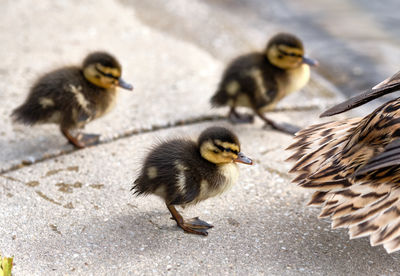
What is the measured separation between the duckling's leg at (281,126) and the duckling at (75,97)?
3.00 ft

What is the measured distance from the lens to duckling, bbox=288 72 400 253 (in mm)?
2252

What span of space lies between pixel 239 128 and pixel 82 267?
172 centimetres

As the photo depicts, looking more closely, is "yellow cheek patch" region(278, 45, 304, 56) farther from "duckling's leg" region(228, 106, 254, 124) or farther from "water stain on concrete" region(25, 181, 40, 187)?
"water stain on concrete" region(25, 181, 40, 187)

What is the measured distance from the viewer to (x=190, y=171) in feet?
8.77

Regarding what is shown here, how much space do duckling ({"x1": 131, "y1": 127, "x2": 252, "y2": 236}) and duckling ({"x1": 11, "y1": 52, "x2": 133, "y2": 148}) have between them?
0.84 meters

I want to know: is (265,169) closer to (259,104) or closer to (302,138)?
(302,138)

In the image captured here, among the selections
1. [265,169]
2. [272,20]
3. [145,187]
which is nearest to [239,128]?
[265,169]

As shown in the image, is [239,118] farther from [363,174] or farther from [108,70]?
[363,174]

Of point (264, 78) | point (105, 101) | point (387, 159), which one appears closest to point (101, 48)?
point (105, 101)

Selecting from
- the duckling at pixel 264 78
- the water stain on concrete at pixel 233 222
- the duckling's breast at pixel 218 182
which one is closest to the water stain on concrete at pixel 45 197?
the duckling's breast at pixel 218 182

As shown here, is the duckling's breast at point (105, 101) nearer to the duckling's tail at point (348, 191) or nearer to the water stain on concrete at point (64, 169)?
the water stain on concrete at point (64, 169)

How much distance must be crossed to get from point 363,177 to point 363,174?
2 cm

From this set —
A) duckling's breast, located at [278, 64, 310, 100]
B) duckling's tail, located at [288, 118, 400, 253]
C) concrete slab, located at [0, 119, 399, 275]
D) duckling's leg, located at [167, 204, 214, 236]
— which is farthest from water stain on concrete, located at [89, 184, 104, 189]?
duckling's breast, located at [278, 64, 310, 100]

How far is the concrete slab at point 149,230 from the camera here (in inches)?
96.0
